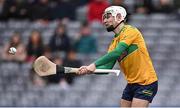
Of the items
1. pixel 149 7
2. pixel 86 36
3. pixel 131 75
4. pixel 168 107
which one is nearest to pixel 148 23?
pixel 149 7

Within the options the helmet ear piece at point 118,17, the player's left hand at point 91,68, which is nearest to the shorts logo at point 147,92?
the player's left hand at point 91,68

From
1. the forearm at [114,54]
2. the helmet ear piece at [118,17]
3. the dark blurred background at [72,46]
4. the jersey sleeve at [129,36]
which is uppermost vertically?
the helmet ear piece at [118,17]

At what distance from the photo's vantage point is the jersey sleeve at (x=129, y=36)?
10.1m

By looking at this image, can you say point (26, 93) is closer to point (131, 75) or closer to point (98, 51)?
point (98, 51)

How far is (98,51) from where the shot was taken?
17109 millimetres

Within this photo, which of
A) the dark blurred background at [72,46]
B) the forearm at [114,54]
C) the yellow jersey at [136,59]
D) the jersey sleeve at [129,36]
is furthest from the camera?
the dark blurred background at [72,46]

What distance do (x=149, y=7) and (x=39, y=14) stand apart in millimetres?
2494

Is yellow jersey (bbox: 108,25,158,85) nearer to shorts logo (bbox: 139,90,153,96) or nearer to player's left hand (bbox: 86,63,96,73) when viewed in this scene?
shorts logo (bbox: 139,90,153,96)

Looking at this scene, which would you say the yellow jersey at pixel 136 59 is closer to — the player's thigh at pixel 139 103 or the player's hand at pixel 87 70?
the player's thigh at pixel 139 103

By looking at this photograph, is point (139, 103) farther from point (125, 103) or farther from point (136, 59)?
point (136, 59)

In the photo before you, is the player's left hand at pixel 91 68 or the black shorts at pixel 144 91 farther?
the black shorts at pixel 144 91

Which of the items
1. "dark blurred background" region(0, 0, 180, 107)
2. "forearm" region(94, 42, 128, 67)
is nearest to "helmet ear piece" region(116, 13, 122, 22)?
"forearm" region(94, 42, 128, 67)

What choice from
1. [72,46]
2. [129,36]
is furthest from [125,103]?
[72,46]

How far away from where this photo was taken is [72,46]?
17062mm
